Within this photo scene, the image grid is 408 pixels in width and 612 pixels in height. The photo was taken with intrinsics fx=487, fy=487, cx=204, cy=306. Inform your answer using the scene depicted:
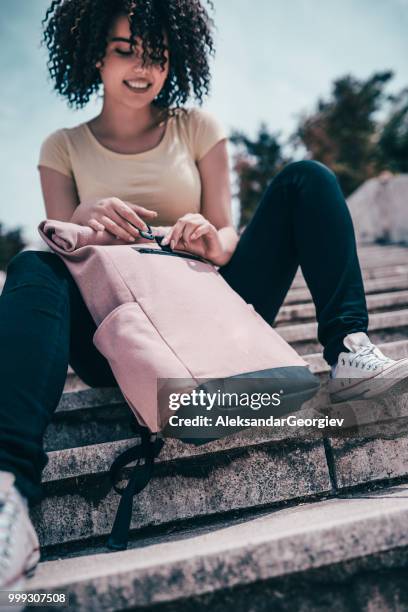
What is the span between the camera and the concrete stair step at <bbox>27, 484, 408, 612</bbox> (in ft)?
2.86

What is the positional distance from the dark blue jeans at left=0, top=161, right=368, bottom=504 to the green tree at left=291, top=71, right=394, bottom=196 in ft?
65.4

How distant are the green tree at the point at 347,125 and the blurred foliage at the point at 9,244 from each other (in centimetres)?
1328

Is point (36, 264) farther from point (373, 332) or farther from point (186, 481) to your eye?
point (373, 332)

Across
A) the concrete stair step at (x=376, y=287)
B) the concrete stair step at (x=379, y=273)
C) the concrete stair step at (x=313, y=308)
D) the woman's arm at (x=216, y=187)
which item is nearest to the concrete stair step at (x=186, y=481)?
the woman's arm at (x=216, y=187)

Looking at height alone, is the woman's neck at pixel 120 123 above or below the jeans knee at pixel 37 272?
above

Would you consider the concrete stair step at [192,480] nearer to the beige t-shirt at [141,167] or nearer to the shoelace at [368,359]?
the shoelace at [368,359]

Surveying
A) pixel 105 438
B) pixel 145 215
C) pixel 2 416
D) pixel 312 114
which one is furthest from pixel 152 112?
pixel 312 114

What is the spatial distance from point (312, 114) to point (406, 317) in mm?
21822

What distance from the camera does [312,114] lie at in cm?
2206

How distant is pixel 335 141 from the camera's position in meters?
21.2

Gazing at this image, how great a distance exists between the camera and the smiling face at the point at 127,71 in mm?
1907

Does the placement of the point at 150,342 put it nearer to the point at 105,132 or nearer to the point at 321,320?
the point at 321,320

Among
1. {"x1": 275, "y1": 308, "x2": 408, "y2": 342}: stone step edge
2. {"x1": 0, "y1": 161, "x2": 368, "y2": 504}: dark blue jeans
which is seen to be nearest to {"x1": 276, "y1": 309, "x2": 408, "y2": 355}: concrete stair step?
{"x1": 275, "y1": 308, "x2": 408, "y2": 342}: stone step edge

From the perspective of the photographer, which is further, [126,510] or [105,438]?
[105,438]
